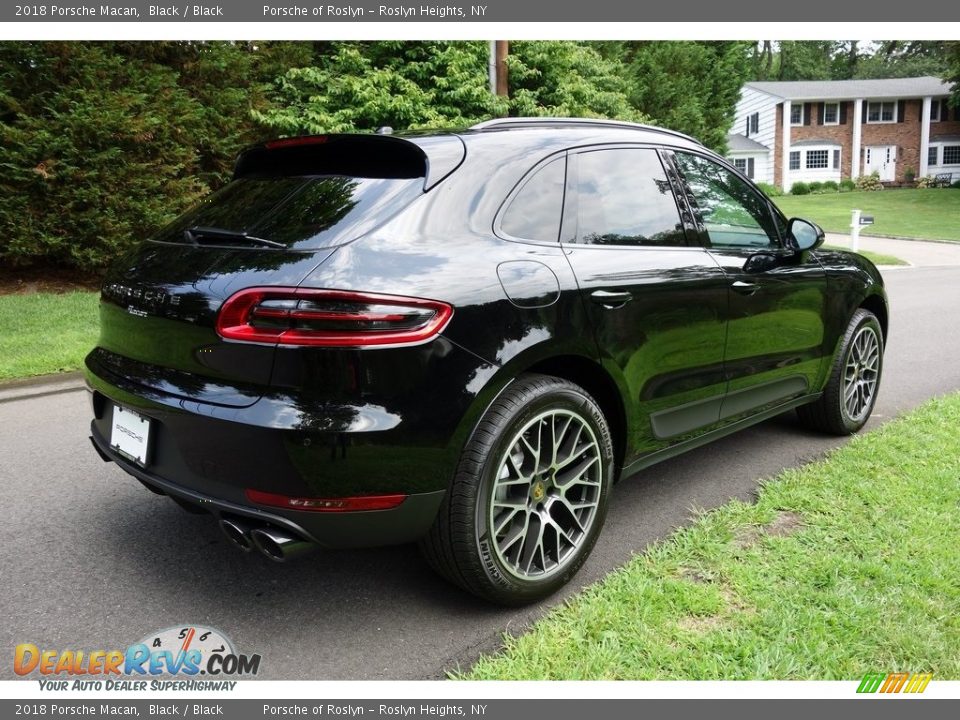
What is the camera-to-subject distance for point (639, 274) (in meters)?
3.25

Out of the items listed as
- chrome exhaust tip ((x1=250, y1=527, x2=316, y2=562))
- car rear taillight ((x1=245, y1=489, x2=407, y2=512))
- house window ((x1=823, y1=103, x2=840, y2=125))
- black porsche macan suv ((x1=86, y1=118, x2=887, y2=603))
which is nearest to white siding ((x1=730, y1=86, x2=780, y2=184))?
house window ((x1=823, y1=103, x2=840, y2=125))

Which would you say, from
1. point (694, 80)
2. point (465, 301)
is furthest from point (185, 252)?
point (694, 80)

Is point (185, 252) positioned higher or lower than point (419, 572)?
higher

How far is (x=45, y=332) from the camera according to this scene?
8.00 meters

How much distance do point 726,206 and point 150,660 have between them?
3256mm

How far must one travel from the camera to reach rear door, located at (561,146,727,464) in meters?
3.11

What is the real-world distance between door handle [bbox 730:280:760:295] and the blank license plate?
2628 mm

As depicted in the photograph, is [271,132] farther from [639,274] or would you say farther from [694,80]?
[694,80]

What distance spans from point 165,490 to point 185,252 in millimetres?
843

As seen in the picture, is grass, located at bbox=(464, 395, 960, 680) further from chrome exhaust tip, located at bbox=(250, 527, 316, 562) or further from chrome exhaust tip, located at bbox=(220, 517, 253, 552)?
chrome exhaust tip, located at bbox=(220, 517, 253, 552)

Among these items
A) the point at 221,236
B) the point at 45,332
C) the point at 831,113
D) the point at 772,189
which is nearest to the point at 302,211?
the point at 221,236

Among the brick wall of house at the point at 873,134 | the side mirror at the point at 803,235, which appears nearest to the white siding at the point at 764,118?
the brick wall of house at the point at 873,134

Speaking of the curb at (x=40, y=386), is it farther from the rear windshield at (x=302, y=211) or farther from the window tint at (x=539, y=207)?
the window tint at (x=539, y=207)

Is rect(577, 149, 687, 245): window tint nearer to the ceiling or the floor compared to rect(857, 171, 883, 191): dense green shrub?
nearer to the floor
